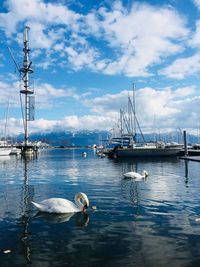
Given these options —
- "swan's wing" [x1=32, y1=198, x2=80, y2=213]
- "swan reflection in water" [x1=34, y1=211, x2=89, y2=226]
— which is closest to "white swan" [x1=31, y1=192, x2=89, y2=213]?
"swan's wing" [x1=32, y1=198, x2=80, y2=213]

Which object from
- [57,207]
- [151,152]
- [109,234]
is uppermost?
[151,152]

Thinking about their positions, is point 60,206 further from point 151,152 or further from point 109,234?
point 151,152

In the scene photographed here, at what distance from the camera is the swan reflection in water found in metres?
15.7

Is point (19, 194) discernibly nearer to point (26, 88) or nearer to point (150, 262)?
point (150, 262)

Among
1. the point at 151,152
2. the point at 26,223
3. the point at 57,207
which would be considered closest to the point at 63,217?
the point at 57,207

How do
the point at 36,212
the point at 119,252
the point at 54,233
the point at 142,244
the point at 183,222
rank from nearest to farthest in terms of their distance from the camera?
the point at 119,252, the point at 142,244, the point at 54,233, the point at 183,222, the point at 36,212

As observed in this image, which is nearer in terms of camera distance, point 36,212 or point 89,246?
point 89,246

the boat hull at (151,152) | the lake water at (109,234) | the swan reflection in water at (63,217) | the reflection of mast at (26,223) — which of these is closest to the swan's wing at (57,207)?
the swan reflection in water at (63,217)

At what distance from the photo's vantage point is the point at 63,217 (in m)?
16.5

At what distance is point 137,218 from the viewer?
1603 centimetres

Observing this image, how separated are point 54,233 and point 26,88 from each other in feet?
368

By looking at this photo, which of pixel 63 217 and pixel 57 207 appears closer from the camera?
pixel 63 217

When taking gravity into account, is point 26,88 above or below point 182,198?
above

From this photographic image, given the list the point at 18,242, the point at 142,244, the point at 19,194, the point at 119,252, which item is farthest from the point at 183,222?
the point at 19,194
